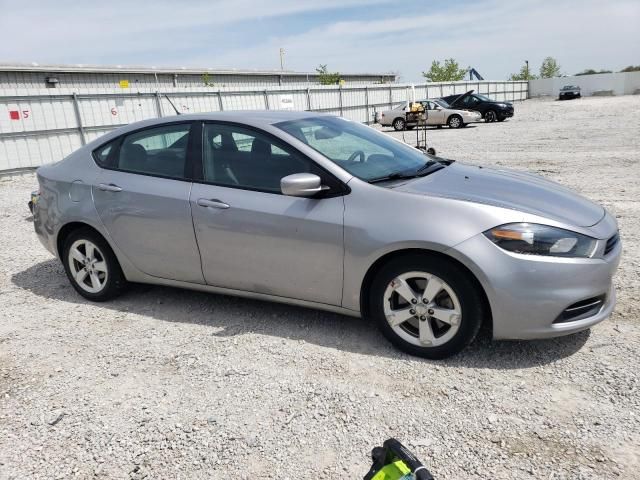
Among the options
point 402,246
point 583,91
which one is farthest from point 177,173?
point 583,91

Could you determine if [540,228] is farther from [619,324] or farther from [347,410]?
[347,410]

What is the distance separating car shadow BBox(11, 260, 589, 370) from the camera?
10.8 ft

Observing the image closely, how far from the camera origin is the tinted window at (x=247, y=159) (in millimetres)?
3590

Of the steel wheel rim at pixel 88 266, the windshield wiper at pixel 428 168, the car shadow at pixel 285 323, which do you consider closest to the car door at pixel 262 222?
the car shadow at pixel 285 323

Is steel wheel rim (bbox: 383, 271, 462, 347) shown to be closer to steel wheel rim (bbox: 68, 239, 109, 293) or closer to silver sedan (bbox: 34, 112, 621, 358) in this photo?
silver sedan (bbox: 34, 112, 621, 358)

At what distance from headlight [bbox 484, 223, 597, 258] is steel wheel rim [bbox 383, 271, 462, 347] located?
1.35ft

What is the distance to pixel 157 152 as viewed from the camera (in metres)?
4.15

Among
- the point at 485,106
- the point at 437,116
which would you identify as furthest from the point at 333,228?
the point at 485,106

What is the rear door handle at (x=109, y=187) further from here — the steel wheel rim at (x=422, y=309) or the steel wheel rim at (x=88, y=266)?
the steel wheel rim at (x=422, y=309)

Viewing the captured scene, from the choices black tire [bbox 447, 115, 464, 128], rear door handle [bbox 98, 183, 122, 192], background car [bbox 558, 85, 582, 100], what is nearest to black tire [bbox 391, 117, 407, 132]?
black tire [bbox 447, 115, 464, 128]

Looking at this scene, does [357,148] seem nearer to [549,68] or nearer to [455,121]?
[455,121]

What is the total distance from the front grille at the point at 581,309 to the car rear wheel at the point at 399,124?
22.4m

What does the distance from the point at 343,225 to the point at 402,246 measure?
41 centimetres

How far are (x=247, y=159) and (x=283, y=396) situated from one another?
1.69 m
